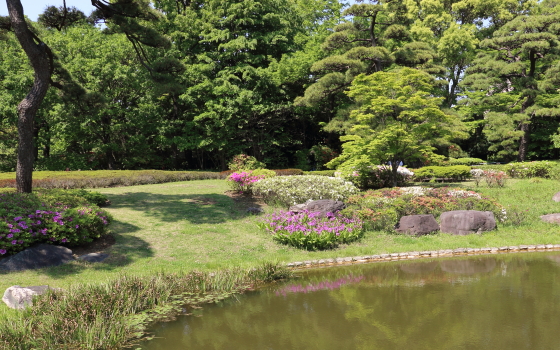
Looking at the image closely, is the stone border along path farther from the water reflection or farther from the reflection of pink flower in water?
the reflection of pink flower in water

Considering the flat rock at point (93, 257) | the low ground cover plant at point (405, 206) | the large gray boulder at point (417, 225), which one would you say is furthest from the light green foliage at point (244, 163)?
the flat rock at point (93, 257)

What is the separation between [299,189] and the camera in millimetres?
13148

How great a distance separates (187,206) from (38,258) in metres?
5.64

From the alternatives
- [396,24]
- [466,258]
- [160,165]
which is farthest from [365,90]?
[160,165]

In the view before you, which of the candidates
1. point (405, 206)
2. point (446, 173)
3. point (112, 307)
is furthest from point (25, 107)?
point (446, 173)

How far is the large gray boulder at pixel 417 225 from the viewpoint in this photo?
11.0 meters

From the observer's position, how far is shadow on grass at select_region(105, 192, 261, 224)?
39.5 ft

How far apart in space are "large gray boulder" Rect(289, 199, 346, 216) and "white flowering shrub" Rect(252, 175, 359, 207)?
0.81 metres

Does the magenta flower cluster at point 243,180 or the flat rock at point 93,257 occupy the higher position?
the magenta flower cluster at point 243,180

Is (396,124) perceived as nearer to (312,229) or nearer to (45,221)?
(312,229)

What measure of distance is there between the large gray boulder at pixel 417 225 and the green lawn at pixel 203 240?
0.99ft

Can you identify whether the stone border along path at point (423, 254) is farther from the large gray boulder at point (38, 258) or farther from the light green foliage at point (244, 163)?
the light green foliage at point (244, 163)

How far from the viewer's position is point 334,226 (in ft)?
34.4

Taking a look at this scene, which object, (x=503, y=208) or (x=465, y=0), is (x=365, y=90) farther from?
(x=465, y=0)
